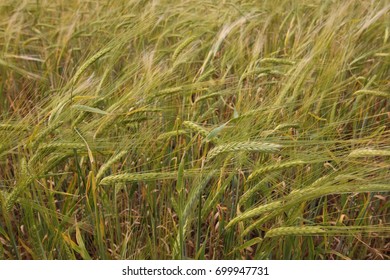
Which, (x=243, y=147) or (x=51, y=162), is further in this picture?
(x=51, y=162)

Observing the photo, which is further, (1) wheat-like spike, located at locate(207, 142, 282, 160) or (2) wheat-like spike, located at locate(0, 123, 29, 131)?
(2) wheat-like spike, located at locate(0, 123, 29, 131)

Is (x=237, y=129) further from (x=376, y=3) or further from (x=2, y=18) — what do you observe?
(x=2, y=18)

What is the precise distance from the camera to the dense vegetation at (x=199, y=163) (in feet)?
3.85

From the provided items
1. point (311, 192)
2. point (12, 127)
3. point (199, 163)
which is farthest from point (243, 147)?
point (12, 127)

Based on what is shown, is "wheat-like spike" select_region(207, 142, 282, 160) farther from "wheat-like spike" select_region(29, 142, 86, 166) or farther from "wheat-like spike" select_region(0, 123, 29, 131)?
"wheat-like spike" select_region(0, 123, 29, 131)

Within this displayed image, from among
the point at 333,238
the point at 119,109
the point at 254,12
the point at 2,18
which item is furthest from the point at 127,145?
the point at 2,18

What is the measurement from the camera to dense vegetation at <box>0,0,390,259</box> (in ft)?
3.85

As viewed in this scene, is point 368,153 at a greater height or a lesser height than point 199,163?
greater

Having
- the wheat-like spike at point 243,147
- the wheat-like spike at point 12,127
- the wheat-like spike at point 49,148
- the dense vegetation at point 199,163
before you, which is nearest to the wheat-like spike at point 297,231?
the dense vegetation at point 199,163

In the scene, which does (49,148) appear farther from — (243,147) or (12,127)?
(243,147)

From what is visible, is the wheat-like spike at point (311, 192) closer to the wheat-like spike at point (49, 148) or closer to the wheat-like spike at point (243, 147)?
the wheat-like spike at point (243, 147)

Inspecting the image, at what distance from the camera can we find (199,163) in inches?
56.1

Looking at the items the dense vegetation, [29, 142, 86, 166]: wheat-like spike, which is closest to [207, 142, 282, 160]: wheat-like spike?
the dense vegetation
